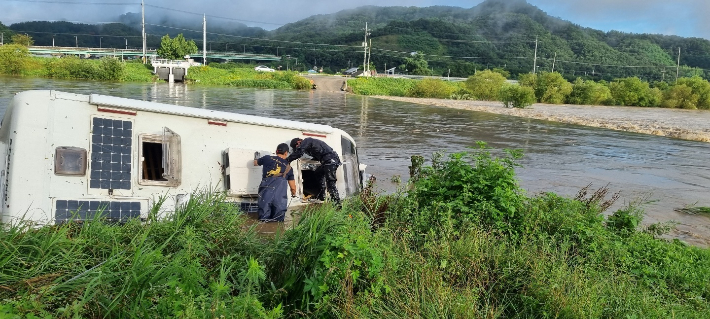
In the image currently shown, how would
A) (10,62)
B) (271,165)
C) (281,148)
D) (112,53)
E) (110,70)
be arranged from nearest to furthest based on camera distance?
(271,165) < (281,148) < (10,62) < (110,70) < (112,53)

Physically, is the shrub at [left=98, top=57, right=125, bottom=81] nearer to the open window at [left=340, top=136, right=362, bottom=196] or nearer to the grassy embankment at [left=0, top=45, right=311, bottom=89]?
the grassy embankment at [left=0, top=45, right=311, bottom=89]

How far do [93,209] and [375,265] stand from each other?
3.99m

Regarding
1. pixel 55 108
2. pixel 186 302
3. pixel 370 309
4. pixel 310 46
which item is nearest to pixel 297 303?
pixel 370 309

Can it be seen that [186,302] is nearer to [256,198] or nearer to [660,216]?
[256,198]

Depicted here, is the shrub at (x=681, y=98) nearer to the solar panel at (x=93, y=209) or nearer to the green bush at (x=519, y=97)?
the green bush at (x=519, y=97)

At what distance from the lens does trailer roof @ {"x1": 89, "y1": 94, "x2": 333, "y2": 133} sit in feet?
24.3

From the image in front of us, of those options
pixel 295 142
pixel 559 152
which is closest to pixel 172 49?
pixel 559 152

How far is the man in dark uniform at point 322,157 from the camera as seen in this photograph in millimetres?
8984

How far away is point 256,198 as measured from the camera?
877 centimetres

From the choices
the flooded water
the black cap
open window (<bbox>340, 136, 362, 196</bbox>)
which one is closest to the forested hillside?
the flooded water

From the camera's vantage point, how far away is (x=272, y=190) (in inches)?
325

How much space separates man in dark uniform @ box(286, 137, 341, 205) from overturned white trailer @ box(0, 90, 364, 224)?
350mm

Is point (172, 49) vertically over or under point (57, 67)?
over

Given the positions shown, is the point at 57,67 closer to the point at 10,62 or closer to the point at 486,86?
the point at 10,62
